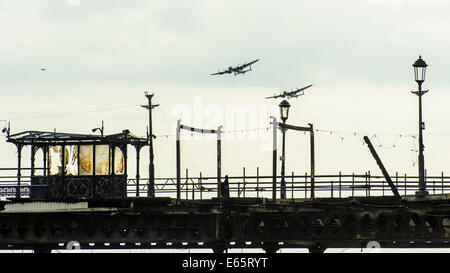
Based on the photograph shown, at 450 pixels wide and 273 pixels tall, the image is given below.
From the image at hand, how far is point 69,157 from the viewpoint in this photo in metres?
60.1

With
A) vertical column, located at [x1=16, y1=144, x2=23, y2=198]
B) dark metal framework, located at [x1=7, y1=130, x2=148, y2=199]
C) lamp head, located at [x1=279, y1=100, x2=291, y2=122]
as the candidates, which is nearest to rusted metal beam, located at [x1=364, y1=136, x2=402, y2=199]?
lamp head, located at [x1=279, y1=100, x2=291, y2=122]

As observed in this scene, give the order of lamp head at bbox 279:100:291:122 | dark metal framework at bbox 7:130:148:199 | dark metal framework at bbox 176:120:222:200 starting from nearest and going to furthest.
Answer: lamp head at bbox 279:100:291:122, dark metal framework at bbox 176:120:222:200, dark metal framework at bbox 7:130:148:199

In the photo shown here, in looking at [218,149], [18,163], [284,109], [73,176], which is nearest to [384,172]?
[284,109]

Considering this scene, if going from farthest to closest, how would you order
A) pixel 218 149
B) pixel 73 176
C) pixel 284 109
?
pixel 73 176
pixel 218 149
pixel 284 109

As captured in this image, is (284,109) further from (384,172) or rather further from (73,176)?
(73,176)

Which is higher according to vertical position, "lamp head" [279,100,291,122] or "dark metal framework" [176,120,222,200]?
"lamp head" [279,100,291,122]

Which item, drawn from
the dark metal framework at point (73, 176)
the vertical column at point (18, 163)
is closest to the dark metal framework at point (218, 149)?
the dark metal framework at point (73, 176)

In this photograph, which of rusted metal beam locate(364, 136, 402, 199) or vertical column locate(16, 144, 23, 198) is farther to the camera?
vertical column locate(16, 144, 23, 198)

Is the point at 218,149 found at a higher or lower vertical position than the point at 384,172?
higher

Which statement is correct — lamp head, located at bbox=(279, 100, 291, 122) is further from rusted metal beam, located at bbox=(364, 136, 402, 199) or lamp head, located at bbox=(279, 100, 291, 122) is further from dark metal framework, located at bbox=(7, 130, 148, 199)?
dark metal framework, located at bbox=(7, 130, 148, 199)

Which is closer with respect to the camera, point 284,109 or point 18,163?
point 284,109

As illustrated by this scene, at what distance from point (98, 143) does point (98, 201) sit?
2974 mm

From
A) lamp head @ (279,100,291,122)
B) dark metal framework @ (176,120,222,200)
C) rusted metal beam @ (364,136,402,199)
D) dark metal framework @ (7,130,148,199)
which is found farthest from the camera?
dark metal framework @ (7,130,148,199)
